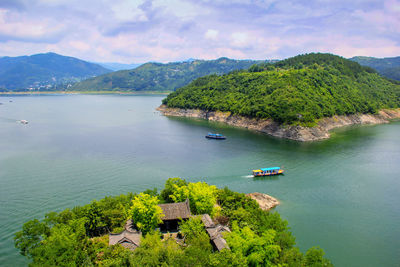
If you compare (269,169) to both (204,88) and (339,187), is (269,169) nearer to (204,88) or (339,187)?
(339,187)

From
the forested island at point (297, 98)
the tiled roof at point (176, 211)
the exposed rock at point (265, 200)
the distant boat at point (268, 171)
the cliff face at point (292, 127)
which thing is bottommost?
the exposed rock at point (265, 200)

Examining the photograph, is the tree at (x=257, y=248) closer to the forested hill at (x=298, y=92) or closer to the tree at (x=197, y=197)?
the tree at (x=197, y=197)

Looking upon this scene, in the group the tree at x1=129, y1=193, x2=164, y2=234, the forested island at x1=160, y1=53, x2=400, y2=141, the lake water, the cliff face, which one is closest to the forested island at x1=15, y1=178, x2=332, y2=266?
the tree at x1=129, y1=193, x2=164, y2=234

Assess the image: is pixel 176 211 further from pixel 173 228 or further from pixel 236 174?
pixel 236 174

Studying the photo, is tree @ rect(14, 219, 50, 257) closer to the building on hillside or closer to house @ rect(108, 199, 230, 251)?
house @ rect(108, 199, 230, 251)

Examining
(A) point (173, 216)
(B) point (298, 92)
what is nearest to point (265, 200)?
(A) point (173, 216)

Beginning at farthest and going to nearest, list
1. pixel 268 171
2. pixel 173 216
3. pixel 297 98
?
pixel 297 98 → pixel 268 171 → pixel 173 216

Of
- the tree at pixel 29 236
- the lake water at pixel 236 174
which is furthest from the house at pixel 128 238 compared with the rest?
the lake water at pixel 236 174
